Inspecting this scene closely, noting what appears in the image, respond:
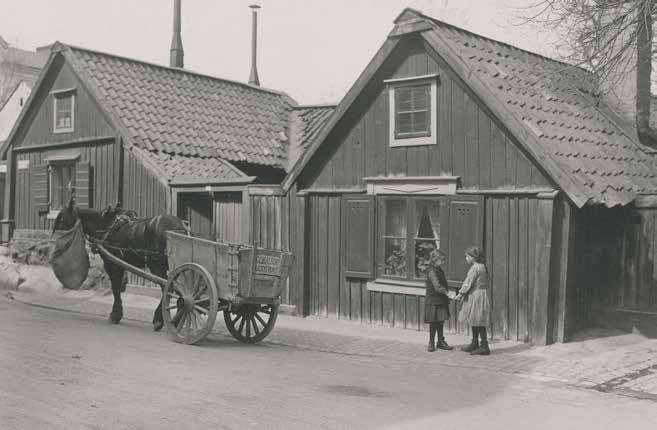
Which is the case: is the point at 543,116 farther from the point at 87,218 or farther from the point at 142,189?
the point at 142,189

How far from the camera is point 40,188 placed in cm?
1952

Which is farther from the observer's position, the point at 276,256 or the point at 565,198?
the point at 565,198

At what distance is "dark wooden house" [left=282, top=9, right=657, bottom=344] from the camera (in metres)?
10.7

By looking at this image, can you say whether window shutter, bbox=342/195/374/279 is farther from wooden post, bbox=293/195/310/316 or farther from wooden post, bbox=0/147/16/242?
wooden post, bbox=0/147/16/242

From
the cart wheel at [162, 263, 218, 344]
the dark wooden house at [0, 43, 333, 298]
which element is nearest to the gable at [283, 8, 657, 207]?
the dark wooden house at [0, 43, 333, 298]

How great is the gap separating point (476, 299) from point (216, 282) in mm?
3438

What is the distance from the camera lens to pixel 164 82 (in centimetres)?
1995

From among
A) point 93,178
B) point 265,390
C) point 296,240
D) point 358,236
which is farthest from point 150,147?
point 265,390

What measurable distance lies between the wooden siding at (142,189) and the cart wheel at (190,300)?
20.7ft

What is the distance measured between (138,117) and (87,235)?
629 centimetres

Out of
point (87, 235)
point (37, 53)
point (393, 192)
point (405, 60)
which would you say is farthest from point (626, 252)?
point (37, 53)

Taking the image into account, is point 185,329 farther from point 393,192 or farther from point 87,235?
point 393,192

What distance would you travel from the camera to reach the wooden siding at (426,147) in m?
11.2

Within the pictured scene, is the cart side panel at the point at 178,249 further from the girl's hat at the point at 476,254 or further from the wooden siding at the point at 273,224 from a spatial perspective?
the girl's hat at the point at 476,254
